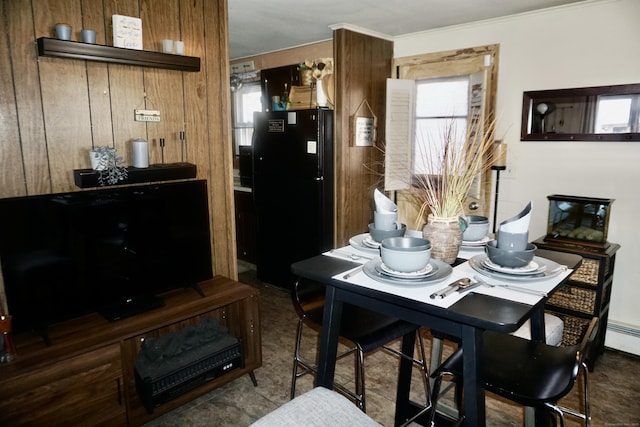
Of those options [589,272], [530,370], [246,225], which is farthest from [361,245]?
[246,225]

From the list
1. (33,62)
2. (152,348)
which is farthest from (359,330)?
(33,62)

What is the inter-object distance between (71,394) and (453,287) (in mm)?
1708

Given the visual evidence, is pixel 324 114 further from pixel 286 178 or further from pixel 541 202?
pixel 541 202

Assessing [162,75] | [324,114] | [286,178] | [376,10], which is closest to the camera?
[162,75]

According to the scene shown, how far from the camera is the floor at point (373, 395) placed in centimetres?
233

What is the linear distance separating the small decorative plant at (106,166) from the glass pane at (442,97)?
8.87 ft

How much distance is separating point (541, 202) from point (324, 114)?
1.92m

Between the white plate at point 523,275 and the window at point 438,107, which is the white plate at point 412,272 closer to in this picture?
the white plate at point 523,275

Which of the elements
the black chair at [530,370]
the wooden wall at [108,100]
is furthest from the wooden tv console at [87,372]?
the black chair at [530,370]

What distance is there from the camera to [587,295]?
9.23 feet

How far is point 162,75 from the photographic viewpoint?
2469 millimetres

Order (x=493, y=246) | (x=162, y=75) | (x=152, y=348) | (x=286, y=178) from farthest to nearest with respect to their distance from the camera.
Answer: (x=286, y=178), (x=162, y=75), (x=152, y=348), (x=493, y=246)

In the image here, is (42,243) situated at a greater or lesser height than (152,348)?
greater

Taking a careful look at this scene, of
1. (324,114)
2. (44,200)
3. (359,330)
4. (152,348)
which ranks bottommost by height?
(152,348)
